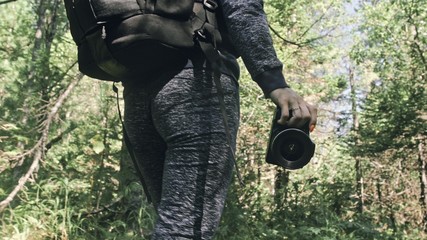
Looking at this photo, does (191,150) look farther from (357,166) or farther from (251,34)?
(357,166)

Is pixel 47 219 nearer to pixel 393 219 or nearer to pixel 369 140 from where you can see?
pixel 369 140

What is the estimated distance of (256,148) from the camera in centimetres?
589

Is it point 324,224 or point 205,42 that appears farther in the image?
point 324,224

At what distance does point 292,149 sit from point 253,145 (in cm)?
473

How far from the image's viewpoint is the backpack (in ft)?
3.89

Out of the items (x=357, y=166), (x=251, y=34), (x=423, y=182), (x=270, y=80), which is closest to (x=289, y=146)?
(x=270, y=80)

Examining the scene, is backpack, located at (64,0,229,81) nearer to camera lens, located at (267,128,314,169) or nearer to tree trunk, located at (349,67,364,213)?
camera lens, located at (267,128,314,169)

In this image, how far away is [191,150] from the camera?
1.20 m

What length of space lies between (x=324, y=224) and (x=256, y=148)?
1.20 meters

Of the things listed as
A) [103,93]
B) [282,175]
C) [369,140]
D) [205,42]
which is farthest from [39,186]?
[369,140]

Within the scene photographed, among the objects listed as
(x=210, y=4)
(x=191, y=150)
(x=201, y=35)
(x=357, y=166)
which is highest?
(x=357, y=166)

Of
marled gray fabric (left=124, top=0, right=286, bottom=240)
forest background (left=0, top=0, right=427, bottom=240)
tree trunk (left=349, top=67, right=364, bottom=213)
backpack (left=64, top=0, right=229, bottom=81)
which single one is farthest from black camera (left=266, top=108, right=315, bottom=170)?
tree trunk (left=349, top=67, right=364, bottom=213)

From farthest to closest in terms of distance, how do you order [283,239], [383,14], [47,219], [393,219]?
[383,14]
[393,219]
[283,239]
[47,219]

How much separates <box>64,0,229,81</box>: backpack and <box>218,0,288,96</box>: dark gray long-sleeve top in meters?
0.06
